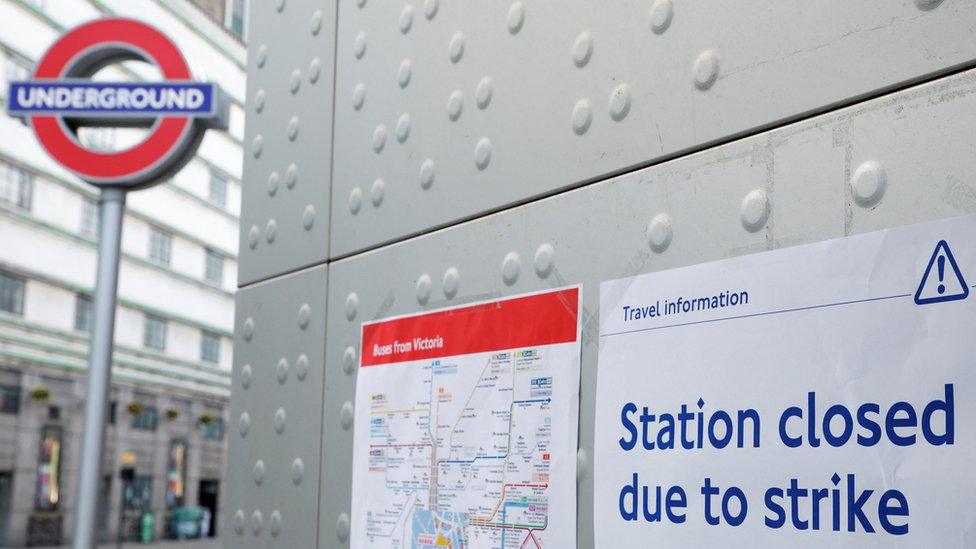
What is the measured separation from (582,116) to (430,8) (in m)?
0.40

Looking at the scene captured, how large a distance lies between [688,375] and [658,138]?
243 millimetres

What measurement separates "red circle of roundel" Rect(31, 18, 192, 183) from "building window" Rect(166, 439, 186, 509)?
2293cm

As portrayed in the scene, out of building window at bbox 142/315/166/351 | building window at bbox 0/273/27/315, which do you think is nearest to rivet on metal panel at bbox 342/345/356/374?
building window at bbox 0/273/27/315

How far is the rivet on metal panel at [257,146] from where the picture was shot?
1.75 metres

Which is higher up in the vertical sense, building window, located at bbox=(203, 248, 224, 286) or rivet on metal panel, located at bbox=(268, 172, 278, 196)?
building window, located at bbox=(203, 248, 224, 286)

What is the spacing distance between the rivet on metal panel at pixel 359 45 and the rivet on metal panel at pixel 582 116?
533mm

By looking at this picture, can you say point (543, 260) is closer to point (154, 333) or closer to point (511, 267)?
point (511, 267)

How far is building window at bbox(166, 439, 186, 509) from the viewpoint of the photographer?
25328 mm

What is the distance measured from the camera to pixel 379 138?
4.68 feet

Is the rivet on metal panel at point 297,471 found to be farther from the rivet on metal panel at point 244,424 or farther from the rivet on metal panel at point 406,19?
the rivet on metal panel at point 406,19

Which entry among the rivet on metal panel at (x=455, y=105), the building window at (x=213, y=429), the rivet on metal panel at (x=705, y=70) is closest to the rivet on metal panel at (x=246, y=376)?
the rivet on metal panel at (x=455, y=105)

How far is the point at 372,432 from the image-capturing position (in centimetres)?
132

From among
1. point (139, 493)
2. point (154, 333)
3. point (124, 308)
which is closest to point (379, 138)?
point (124, 308)

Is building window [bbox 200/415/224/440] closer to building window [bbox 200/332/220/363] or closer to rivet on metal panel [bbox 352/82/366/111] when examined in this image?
building window [bbox 200/332/220/363]
